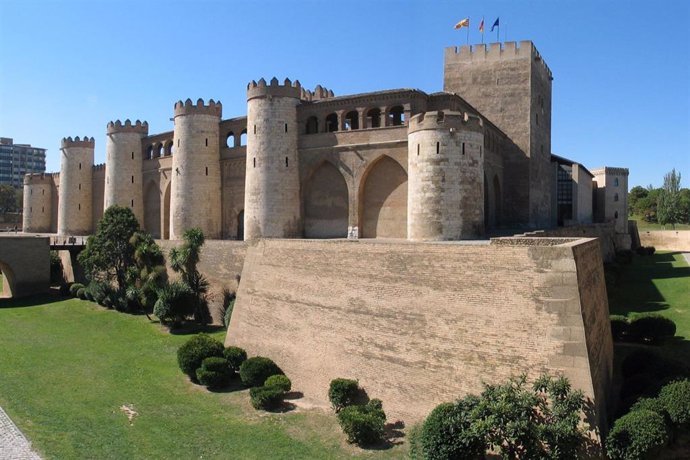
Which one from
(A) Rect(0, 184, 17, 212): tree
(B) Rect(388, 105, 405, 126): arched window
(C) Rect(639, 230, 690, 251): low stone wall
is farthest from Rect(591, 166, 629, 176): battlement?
(A) Rect(0, 184, 17, 212): tree

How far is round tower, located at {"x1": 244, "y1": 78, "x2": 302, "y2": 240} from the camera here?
28141 mm

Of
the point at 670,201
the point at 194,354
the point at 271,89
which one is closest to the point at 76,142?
the point at 271,89

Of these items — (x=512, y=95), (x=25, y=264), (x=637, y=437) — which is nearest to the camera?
(x=637, y=437)

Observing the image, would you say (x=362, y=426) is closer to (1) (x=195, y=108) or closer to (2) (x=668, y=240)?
(1) (x=195, y=108)

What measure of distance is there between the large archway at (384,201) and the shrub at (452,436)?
14567mm

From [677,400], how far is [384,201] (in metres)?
16.2

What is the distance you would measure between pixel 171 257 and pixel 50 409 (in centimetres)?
1157

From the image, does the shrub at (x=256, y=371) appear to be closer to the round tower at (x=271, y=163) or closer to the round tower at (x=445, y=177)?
the round tower at (x=445, y=177)

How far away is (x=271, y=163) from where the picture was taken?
2823cm

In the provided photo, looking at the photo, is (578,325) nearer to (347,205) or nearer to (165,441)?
(165,441)

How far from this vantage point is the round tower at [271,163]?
28141 millimetres

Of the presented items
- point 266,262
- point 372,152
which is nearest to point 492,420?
point 266,262

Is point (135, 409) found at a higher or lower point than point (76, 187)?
lower

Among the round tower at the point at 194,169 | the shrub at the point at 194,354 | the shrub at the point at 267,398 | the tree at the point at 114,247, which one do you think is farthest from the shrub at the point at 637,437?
the tree at the point at 114,247
